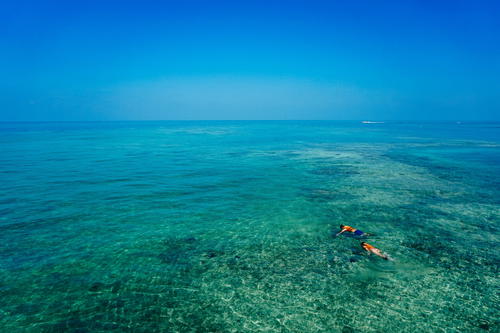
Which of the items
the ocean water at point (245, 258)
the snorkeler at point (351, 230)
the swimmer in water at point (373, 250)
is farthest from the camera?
the snorkeler at point (351, 230)

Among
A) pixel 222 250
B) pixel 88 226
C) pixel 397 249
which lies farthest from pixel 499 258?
pixel 88 226

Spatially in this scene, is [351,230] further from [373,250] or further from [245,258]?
[245,258]

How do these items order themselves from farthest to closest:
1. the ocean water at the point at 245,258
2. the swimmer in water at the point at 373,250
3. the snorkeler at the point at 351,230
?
the snorkeler at the point at 351,230
the swimmer in water at the point at 373,250
the ocean water at the point at 245,258

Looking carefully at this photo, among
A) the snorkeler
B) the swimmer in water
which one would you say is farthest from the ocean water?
the snorkeler

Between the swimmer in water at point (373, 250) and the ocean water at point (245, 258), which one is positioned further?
the swimmer in water at point (373, 250)

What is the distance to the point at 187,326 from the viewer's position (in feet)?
22.1

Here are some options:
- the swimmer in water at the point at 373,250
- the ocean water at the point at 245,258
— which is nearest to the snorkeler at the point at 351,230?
the ocean water at the point at 245,258

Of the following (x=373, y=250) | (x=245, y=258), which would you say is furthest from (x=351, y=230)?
(x=245, y=258)

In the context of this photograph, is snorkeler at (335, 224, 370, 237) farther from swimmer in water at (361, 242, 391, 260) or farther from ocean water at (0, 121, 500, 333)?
swimmer in water at (361, 242, 391, 260)

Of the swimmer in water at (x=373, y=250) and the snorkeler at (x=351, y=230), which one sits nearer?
the swimmer in water at (x=373, y=250)

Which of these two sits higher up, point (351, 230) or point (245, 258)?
point (351, 230)

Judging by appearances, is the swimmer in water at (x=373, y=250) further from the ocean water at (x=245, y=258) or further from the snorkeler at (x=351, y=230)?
the snorkeler at (x=351, y=230)

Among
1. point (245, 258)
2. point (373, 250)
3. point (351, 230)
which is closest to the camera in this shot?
point (245, 258)

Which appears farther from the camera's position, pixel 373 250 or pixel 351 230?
pixel 351 230
